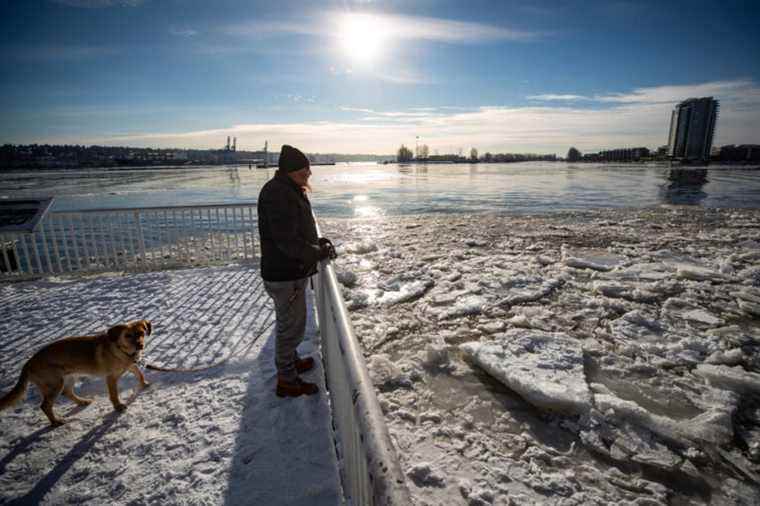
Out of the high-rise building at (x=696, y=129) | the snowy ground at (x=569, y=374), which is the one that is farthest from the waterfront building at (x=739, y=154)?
the snowy ground at (x=569, y=374)

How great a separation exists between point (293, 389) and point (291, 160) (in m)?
2.14

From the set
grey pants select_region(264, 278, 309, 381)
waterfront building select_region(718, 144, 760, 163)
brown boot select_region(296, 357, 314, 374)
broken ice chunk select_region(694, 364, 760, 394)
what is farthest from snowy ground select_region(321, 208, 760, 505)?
waterfront building select_region(718, 144, 760, 163)

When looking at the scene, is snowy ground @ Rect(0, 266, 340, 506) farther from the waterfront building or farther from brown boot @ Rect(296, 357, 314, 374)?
the waterfront building

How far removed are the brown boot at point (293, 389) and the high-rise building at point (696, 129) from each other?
190 m

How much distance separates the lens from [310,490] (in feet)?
7.72

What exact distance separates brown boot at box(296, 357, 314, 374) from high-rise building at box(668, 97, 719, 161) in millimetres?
190012

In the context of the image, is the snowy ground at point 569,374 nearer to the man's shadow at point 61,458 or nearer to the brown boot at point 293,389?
the brown boot at point 293,389

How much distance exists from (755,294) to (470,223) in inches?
357

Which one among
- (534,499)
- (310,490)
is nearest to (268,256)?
(310,490)

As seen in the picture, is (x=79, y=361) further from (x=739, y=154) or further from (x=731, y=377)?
(x=739, y=154)

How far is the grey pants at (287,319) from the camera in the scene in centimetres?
315

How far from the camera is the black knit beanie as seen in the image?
295 centimetres

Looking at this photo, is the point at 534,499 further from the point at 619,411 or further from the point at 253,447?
the point at 253,447

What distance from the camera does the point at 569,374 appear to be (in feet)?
12.3
